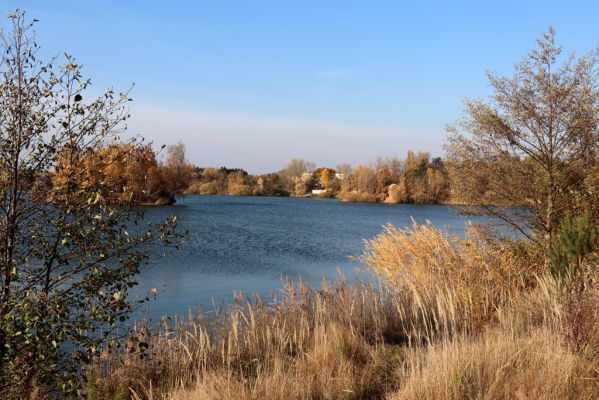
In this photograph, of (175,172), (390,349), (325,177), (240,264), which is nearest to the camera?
(390,349)

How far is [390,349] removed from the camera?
7.70m

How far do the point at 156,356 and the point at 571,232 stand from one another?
804 centimetres

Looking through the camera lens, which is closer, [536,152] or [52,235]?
[52,235]

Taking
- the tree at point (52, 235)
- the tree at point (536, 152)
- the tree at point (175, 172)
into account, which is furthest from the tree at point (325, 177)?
the tree at point (52, 235)

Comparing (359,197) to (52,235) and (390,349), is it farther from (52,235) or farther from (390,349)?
(52,235)

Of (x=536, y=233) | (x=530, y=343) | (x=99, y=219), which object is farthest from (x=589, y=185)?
(x=99, y=219)

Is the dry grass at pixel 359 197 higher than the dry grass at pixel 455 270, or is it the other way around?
the dry grass at pixel 359 197

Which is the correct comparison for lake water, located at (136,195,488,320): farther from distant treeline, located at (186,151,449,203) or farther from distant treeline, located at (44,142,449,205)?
distant treeline, located at (186,151,449,203)

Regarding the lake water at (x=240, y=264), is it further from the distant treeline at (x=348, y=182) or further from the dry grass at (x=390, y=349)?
the distant treeline at (x=348, y=182)

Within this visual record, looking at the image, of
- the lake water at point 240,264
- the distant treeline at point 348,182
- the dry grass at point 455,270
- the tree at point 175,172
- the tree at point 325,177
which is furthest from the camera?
the tree at point 325,177

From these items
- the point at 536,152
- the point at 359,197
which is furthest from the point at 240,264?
the point at 359,197

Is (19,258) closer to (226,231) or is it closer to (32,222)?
(32,222)

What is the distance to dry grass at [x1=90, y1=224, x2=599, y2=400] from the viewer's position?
210 inches

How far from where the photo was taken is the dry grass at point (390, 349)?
534 centimetres
